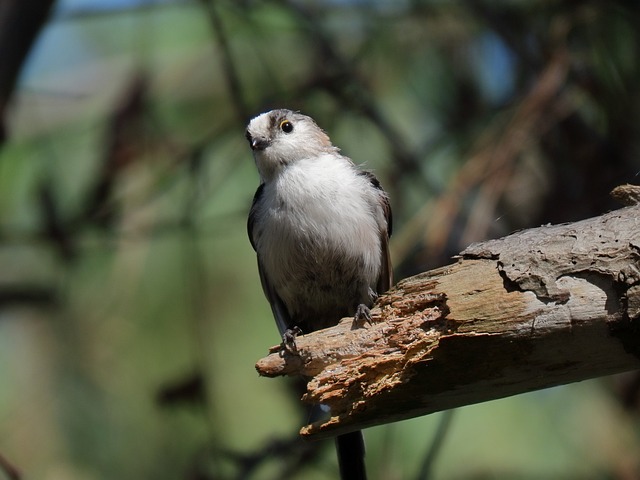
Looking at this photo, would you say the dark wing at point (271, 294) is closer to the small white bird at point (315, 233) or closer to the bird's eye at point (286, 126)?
the small white bird at point (315, 233)

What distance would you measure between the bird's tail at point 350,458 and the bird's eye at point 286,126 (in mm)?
1548

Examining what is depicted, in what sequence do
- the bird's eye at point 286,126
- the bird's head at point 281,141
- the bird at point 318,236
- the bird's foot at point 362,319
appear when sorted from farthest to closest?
the bird's eye at point 286,126
the bird's head at point 281,141
the bird at point 318,236
the bird's foot at point 362,319

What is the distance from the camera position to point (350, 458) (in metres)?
3.43

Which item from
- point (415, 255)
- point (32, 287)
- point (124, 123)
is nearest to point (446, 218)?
point (415, 255)

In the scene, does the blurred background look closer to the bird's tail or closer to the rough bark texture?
the bird's tail

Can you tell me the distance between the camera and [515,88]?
560 centimetres

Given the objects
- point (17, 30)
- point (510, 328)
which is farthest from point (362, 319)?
point (17, 30)

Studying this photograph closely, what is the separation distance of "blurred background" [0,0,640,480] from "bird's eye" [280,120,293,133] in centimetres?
46

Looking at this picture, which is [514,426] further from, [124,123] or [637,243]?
[124,123]

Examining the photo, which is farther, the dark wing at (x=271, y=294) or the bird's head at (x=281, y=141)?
the bird's head at (x=281, y=141)

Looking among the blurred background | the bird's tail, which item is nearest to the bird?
the bird's tail

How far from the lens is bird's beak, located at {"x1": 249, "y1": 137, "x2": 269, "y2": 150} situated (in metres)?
4.00

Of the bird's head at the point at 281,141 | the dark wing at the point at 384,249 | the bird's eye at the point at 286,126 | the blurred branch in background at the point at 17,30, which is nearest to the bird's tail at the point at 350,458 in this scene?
the dark wing at the point at 384,249

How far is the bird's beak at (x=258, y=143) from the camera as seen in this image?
400 cm
